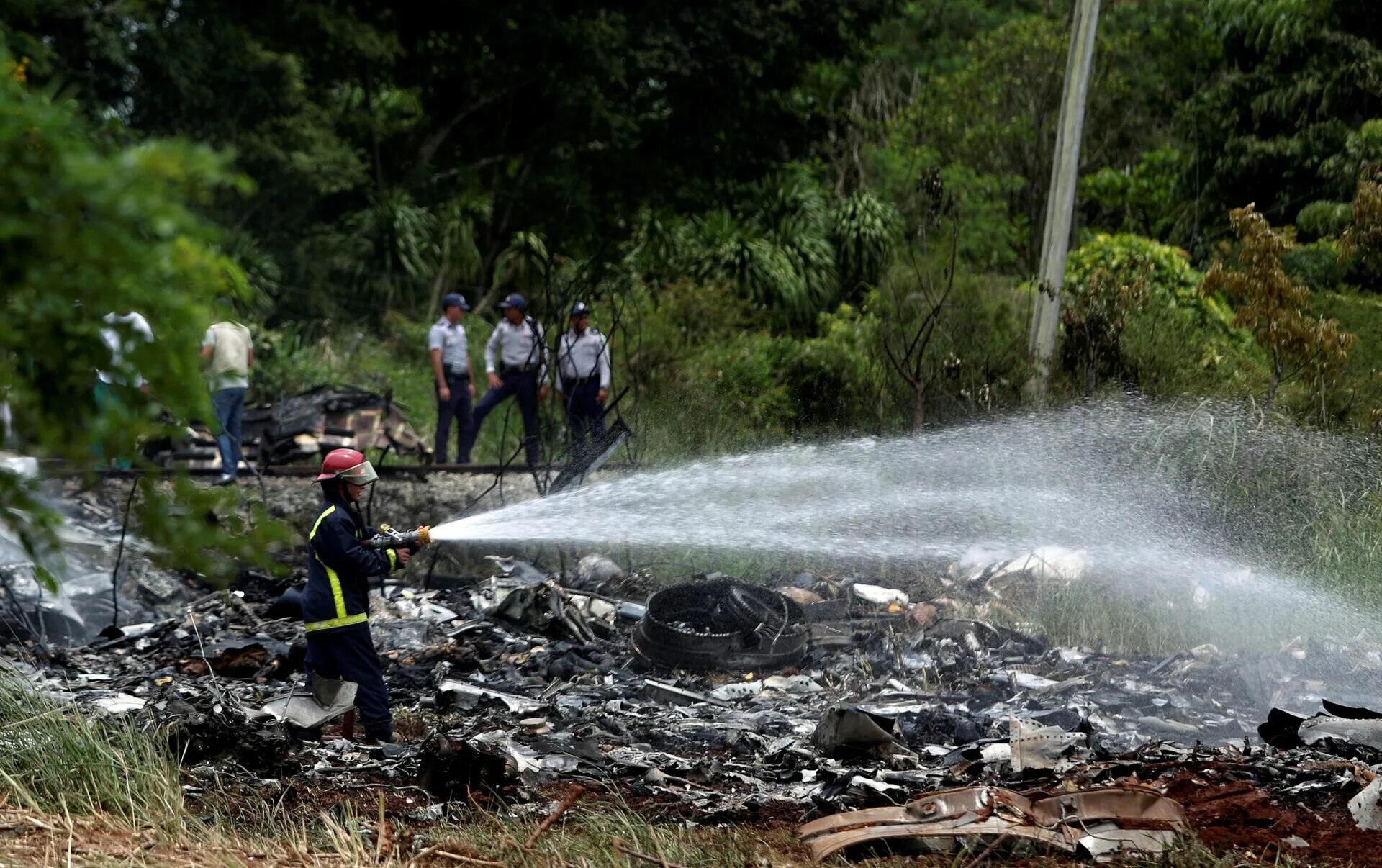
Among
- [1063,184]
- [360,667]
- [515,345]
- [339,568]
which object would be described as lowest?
[360,667]

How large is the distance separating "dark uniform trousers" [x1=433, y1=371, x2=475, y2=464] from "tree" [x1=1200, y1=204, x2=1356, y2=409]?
7010 millimetres

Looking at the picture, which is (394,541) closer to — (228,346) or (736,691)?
(736,691)

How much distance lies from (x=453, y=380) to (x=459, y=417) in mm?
403

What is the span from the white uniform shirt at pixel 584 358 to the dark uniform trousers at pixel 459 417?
4.93ft

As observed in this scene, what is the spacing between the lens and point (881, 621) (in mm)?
9438

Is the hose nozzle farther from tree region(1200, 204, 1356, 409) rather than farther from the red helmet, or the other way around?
tree region(1200, 204, 1356, 409)

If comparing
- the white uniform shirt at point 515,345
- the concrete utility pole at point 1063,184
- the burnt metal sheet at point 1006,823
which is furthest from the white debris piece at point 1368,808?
the white uniform shirt at point 515,345

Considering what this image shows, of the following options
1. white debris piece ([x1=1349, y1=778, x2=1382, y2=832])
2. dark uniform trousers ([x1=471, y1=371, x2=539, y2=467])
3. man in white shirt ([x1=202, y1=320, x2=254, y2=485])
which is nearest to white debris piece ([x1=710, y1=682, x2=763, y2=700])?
white debris piece ([x1=1349, y1=778, x2=1382, y2=832])

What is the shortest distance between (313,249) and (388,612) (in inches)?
564

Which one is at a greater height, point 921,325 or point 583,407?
point 921,325

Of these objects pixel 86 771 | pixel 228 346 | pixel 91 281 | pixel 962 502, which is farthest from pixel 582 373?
pixel 91 281

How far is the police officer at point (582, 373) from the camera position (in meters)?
12.1

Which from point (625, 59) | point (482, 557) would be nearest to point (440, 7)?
point (625, 59)

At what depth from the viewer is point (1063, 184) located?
12.3m
